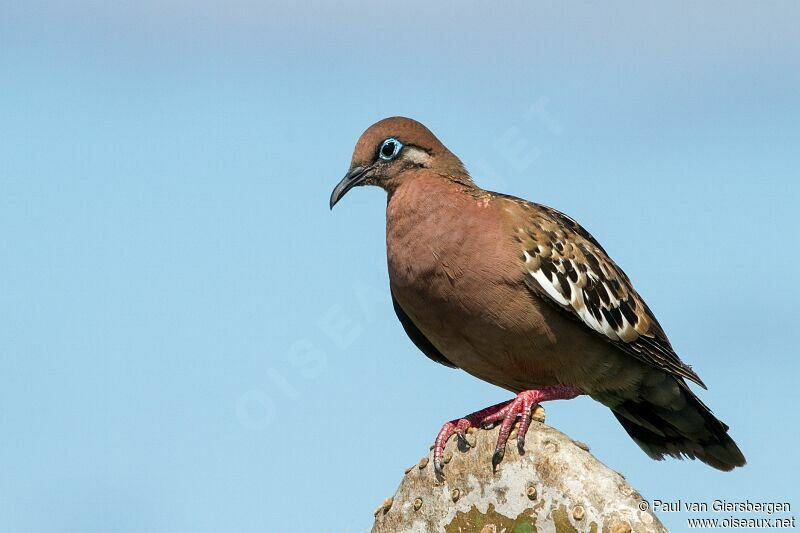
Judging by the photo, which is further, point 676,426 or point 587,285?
point 676,426

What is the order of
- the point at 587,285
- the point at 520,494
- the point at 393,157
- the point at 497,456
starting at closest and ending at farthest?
the point at 520,494 → the point at 497,456 → the point at 587,285 → the point at 393,157

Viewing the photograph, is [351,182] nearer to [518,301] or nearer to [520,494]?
[518,301]

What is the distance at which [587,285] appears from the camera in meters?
9.21

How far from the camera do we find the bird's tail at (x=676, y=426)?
9367 mm

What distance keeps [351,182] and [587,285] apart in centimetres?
222

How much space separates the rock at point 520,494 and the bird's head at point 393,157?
306 centimetres

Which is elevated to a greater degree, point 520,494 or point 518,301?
point 518,301

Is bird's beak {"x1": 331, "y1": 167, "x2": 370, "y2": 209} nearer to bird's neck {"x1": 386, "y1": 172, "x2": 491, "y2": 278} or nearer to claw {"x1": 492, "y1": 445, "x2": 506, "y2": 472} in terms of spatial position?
bird's neck {"x1": 386, "y1": 172, "x2": 491, "y2": 278}

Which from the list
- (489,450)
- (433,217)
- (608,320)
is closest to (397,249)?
(433,217)

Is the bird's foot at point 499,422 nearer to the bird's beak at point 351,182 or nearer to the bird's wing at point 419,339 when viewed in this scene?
the bird's wing at point 419,339

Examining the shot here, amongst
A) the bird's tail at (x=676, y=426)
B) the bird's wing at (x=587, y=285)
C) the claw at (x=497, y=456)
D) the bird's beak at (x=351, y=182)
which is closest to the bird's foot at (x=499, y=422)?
the claw at (x=497, y=456)

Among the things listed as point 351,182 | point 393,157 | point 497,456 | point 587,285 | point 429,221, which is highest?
point 393,157

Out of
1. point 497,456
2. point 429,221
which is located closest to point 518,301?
point 429,221

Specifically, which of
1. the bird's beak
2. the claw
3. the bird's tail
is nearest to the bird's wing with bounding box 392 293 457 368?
the bird's beak
